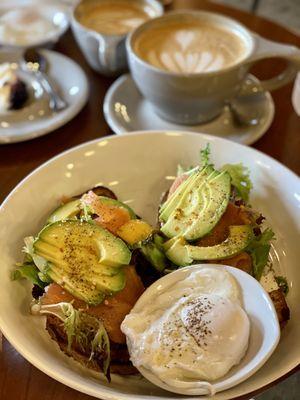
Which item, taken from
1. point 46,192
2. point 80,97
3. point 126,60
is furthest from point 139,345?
point 126,60

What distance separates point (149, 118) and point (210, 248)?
2.07 feet

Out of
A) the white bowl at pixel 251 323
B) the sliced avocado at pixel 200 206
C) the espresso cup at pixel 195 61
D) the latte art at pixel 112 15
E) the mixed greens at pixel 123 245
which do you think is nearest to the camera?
the white bowl at pixel 251 323

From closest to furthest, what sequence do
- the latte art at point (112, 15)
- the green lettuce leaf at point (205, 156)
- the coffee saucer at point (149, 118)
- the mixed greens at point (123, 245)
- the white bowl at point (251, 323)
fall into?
the white bowl at point (251, 323) → the mixed greens at point (123, 245) → the green lettuce leaf at point (205, 156) → the coffee saucer at point (149, 118) → the latte art at point (112, 15)

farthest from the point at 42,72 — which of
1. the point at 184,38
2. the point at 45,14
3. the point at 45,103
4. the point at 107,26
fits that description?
the point at 184,38

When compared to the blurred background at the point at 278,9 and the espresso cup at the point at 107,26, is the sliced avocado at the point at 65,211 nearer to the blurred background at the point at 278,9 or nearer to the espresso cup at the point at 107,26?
the espresso cup at the point at 107,26

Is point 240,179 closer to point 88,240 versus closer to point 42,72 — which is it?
point 88,240

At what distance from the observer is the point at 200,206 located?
1133 millimetres

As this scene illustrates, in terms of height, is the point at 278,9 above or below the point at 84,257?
below

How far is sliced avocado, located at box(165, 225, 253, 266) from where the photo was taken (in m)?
1.05

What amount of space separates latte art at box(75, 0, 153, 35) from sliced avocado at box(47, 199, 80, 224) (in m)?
0.74

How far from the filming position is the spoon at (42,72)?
159 cm

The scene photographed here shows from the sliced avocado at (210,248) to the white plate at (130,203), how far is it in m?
0.15

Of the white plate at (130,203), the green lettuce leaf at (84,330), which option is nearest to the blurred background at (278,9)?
the white plate at (130,203)

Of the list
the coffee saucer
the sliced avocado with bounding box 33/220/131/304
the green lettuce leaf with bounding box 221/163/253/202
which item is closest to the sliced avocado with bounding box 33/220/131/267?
the sliced avocado with bounding box 33/220/131/304
